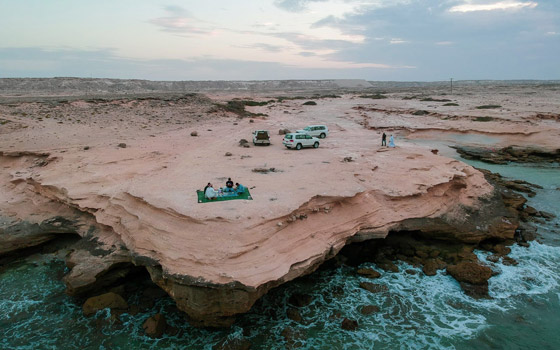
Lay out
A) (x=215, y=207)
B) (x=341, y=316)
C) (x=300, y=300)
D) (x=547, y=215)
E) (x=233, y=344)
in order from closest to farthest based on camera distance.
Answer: (x=233, y=344)
(x=341, y=316)
(x=300, y=300)
(x=215, y=207)
(x=547, y=215)

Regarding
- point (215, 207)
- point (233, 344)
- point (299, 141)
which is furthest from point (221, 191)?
point (299, 141)

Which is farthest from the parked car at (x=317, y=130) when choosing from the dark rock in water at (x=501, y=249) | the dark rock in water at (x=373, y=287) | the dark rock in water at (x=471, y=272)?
the dark rock in water at (x=373, y=287)

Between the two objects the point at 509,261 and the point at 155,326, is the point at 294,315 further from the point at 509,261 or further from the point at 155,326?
the point at 509,261

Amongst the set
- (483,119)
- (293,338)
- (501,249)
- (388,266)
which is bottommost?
→ (293,338)

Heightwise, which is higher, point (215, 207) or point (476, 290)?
point (215, 207)

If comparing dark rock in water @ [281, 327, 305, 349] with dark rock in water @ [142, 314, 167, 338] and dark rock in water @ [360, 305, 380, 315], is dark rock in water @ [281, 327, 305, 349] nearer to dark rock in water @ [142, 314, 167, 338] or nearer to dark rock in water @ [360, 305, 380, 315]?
dark rock in water @ [360, 305, 380, 315]

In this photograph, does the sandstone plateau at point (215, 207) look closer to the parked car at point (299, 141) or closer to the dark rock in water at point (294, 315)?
the parked car at point (299, 141)

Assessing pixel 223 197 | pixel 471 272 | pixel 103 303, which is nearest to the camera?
pixel 103 303
